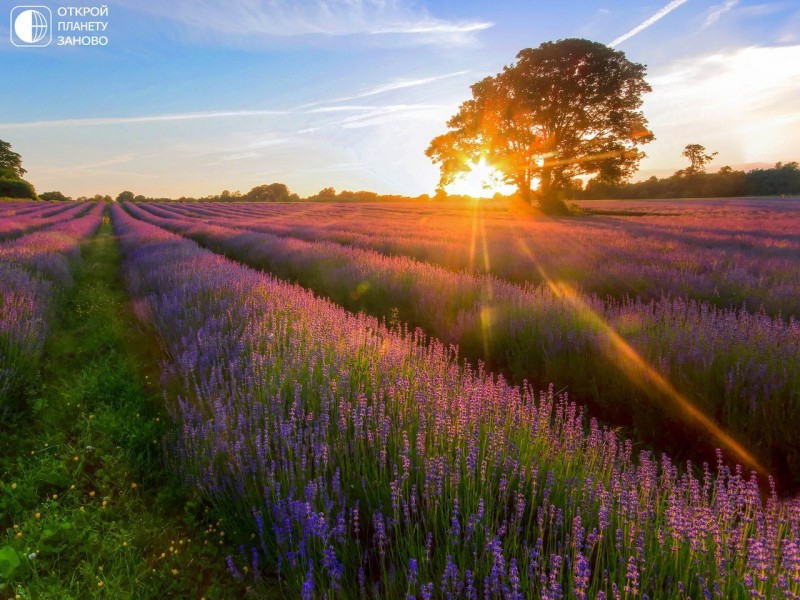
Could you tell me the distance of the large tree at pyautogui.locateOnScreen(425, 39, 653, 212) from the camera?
24.6 m

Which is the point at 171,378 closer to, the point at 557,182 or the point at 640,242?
the point at 640,242

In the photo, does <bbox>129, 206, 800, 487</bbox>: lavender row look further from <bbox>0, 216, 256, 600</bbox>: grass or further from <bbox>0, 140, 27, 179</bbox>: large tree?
<bbox>0, 140, 27, 179</bbox>: large tree

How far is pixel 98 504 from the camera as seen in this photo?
2477mm

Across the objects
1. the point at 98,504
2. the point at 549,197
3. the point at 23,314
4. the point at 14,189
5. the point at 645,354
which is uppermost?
the point at 14,189

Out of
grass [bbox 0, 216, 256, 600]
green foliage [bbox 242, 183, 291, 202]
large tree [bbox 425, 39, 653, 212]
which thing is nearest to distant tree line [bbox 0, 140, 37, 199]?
green foliage [bbox 242, 183, 291, 202]

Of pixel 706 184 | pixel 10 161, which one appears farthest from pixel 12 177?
pixel 706 184

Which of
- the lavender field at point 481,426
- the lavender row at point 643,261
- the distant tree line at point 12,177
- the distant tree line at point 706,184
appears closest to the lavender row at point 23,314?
the lavender field at point 481,426

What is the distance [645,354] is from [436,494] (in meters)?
2.63

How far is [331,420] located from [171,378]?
1627mm

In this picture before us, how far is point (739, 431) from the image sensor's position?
307cm

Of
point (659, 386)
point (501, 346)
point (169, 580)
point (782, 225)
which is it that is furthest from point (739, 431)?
point (782, 225)

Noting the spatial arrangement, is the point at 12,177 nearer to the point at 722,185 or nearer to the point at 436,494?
the point at 436,494

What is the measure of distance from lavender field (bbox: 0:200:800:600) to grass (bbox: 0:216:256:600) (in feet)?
0.46

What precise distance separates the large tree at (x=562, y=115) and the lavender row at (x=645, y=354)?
2286cm
